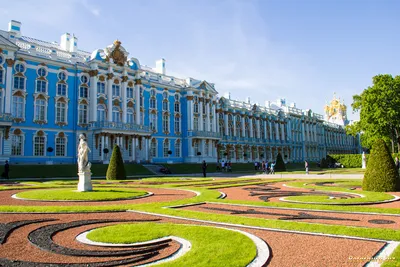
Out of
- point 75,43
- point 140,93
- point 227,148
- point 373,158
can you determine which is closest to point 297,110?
point 227,148

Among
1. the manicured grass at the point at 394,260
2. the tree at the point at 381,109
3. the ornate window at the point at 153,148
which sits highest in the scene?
the tree at the point at 381,109

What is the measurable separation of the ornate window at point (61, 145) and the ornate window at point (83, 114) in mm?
2792

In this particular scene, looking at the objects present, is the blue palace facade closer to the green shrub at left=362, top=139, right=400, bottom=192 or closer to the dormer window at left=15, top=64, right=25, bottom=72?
the dormer window at left=15, top=64, right=25, bottom=72

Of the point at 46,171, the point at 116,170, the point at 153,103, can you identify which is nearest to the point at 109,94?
the point at 153,103

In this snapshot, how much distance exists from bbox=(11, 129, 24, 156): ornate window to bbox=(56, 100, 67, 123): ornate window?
4597 mm

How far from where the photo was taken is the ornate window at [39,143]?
37.2 metres

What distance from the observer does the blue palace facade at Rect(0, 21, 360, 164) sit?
36219mm

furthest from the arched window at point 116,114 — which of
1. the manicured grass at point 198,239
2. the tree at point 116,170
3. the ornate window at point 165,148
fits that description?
the manicured grass at point 198,239

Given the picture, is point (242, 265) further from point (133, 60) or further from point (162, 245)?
point (133, 60)

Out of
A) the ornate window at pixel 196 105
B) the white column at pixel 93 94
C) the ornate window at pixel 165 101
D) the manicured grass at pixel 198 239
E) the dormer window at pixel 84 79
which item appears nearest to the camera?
the manicured grass at pixel 198 239

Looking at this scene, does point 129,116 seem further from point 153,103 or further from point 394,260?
point 394,260

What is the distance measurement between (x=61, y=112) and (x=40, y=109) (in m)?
2.43

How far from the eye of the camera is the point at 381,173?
1509 centimetres

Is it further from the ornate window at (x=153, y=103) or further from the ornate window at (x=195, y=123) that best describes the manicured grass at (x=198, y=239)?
the ornate window at (x=195, y=123)
